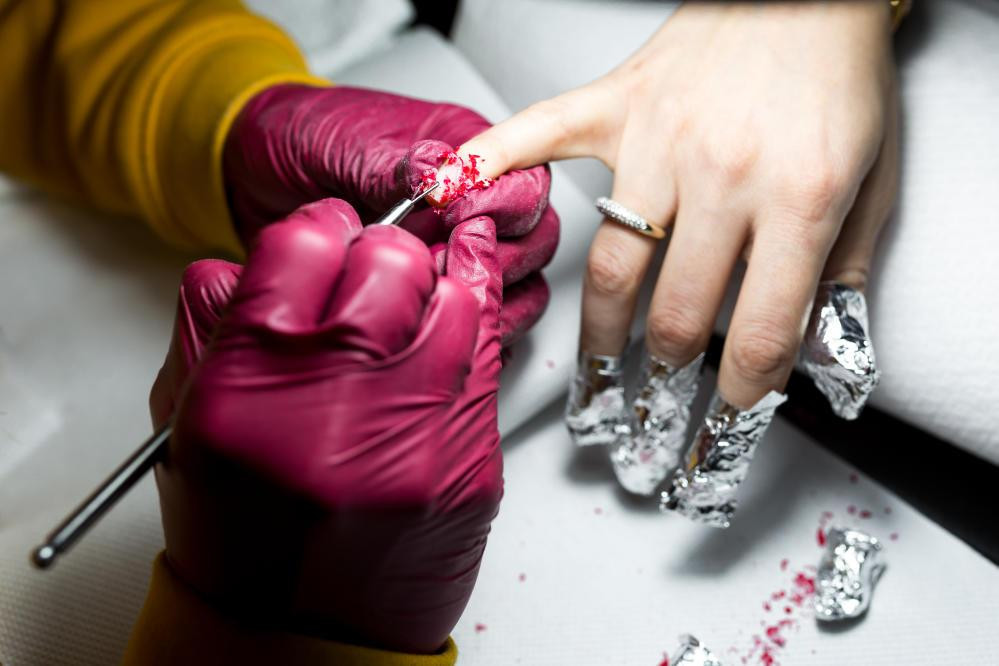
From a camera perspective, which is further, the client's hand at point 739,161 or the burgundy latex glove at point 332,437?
the client's hand at point 739,161

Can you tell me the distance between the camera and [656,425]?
914mm

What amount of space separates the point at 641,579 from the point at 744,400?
0.81 ft

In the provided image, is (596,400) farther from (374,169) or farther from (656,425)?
(374,169)

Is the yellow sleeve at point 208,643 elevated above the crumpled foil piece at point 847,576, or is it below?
above

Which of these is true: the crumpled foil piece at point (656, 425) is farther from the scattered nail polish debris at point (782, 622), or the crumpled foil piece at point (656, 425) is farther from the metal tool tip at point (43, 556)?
the metal tool tip at point (43, 556)

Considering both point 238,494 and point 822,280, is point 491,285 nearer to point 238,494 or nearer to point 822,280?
point 238,494

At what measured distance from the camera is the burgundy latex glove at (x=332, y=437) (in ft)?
1.78

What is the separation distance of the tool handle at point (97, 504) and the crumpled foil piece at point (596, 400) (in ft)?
1.65

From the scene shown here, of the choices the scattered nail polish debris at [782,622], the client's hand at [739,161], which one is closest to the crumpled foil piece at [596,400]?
the client's hand at [739,161]

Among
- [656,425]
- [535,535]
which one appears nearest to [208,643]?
[535,535]

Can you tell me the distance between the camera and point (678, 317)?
875 millimetres

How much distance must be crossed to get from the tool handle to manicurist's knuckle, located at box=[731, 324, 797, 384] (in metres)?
0.58

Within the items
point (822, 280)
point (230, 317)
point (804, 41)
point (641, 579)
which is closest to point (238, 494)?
point (230, 317)

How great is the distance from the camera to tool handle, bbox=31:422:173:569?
508mm
